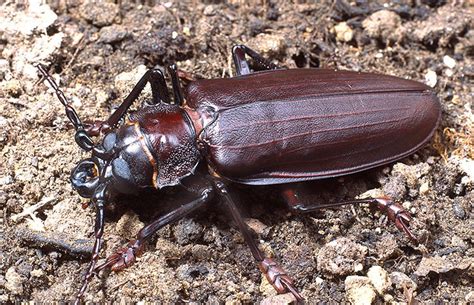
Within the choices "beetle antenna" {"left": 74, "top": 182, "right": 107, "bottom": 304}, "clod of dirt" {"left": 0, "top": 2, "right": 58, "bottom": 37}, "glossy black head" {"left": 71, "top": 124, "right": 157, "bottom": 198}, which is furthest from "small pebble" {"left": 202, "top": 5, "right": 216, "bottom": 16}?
"beetle antenna" {"left": 74, "top": 182, "right": 107, "bottom": 304}

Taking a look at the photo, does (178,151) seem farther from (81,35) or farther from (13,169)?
(81,35)

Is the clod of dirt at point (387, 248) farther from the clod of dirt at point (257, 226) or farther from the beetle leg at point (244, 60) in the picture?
the beetle leg at point (244, 60)

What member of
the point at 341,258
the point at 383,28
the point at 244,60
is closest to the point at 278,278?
the point at 341,258

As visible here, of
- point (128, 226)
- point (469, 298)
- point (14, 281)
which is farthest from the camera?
point (128, 226)

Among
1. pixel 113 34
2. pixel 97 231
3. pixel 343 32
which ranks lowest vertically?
pixel 97 231

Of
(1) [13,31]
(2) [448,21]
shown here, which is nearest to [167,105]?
(1) [13,31]

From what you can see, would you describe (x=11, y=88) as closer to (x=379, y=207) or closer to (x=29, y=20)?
(x=29, y=20)
